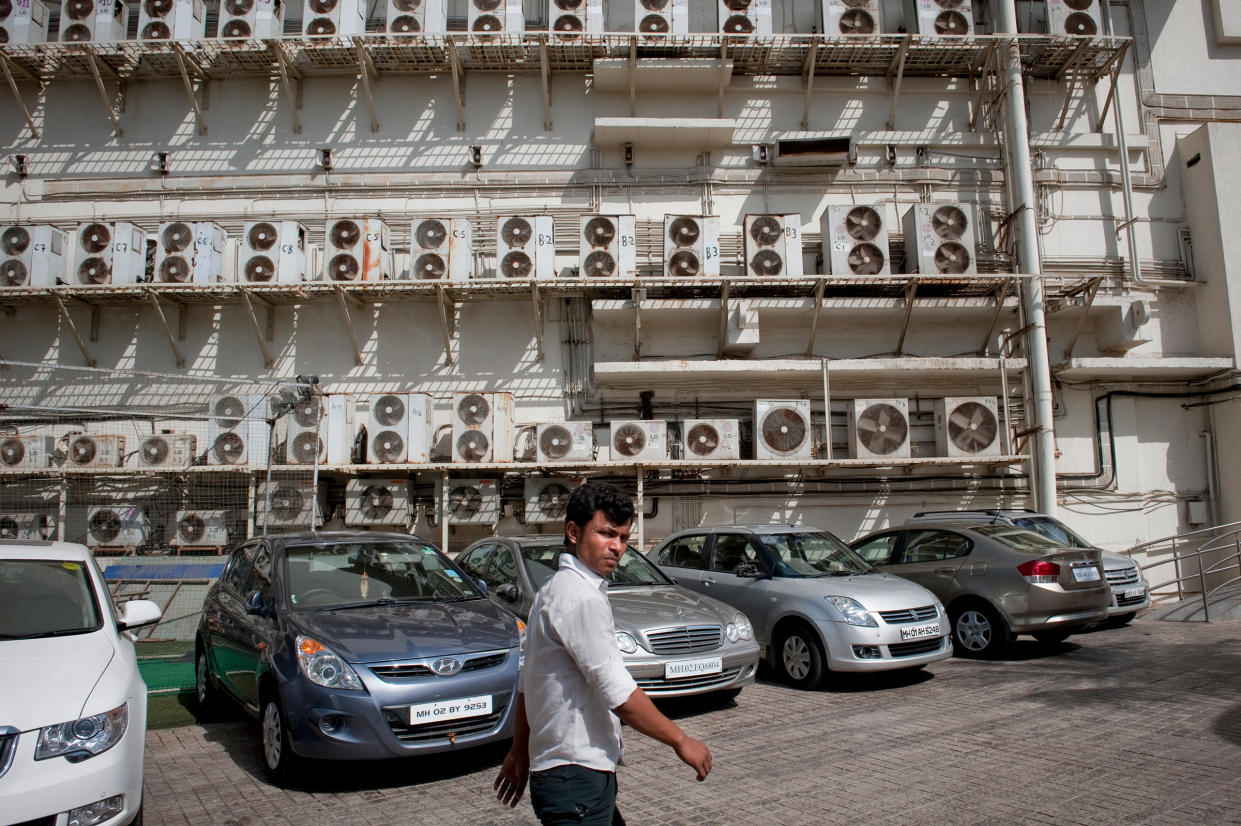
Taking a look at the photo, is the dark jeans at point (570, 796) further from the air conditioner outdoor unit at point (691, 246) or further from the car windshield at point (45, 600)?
the air conditioner outdoor unit at point (691, 246)

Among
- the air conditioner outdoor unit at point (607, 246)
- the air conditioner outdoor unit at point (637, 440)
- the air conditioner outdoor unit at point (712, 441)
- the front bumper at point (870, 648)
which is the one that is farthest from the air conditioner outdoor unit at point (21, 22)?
the front bumper at point (870, 648)

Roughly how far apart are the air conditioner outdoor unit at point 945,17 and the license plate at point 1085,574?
10.5m

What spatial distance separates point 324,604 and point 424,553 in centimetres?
102

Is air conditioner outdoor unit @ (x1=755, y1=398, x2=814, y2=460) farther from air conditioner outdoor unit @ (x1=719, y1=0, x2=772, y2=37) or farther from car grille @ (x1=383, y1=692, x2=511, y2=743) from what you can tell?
car grille @ (x1=383, y1=692, x2=511, y2=743)

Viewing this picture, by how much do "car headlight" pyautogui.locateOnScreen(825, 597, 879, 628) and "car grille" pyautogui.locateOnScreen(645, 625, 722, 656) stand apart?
1343 millimetres

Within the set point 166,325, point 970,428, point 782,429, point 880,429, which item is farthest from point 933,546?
point 166,325

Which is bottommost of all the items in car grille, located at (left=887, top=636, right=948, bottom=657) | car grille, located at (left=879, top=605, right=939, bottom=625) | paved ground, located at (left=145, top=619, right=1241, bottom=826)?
paved ground, located at (left=145, top=619, right=1241, bottom=826)

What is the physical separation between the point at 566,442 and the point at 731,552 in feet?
15.1

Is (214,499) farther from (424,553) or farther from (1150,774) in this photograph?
(1150,774)

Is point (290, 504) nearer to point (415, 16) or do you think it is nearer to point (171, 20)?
point (415, 16)

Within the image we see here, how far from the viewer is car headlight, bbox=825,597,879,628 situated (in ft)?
22.2

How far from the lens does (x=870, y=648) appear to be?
670 centimetres

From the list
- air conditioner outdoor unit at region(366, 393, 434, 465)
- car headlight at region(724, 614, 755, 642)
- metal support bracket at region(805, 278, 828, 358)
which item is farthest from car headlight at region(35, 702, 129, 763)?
metal support bracket at region(805, 278, 828, 358)

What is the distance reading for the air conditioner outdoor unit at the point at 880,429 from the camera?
12633 millimetres
